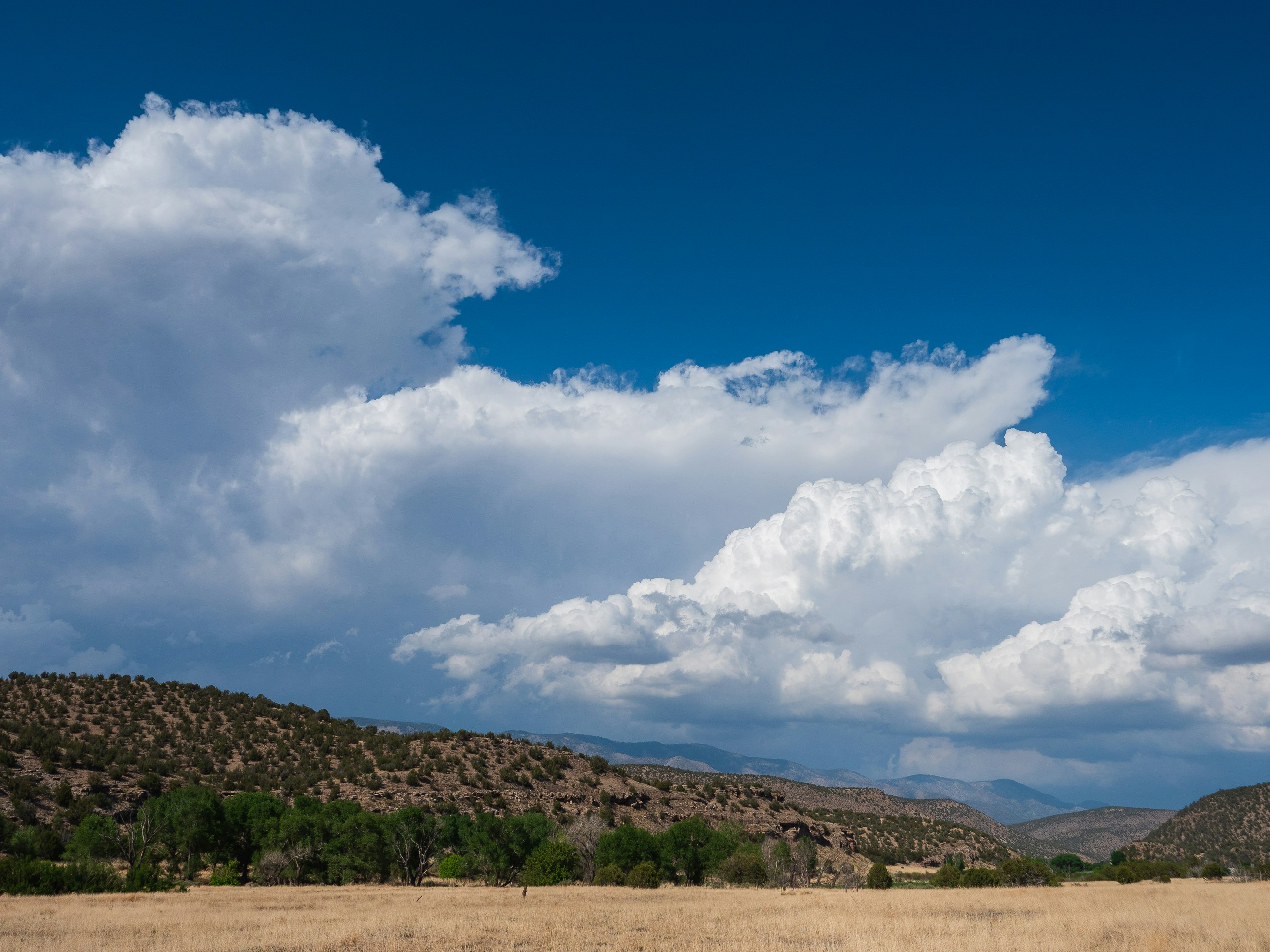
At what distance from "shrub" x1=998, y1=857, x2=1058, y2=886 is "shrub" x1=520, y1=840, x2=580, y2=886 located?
34.6 m

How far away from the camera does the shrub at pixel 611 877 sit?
5609 centimetres

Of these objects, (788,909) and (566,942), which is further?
(788,909)

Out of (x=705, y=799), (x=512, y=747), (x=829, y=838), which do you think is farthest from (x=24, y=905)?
(x=829, y=838)

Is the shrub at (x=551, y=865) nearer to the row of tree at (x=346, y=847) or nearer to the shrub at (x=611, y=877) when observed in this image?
the row of tree at (x=346, y=847)

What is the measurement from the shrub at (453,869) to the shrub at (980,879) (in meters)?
37.8

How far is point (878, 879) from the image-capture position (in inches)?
2564

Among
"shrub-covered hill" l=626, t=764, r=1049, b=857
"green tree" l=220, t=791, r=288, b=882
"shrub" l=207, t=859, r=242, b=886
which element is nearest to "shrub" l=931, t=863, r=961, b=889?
"green tree" l=220, t=791, r=288, b=882

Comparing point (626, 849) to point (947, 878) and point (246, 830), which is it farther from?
point (246, 830)

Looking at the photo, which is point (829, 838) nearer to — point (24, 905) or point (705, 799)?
point (705, 799)

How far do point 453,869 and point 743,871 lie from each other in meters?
23.4

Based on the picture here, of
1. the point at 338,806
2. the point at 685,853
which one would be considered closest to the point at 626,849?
the point at 685,853

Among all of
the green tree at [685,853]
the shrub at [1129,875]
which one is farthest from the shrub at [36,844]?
the shrub at [1129,875]

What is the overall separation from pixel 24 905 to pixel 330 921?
1343 centimetres

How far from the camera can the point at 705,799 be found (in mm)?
107875
